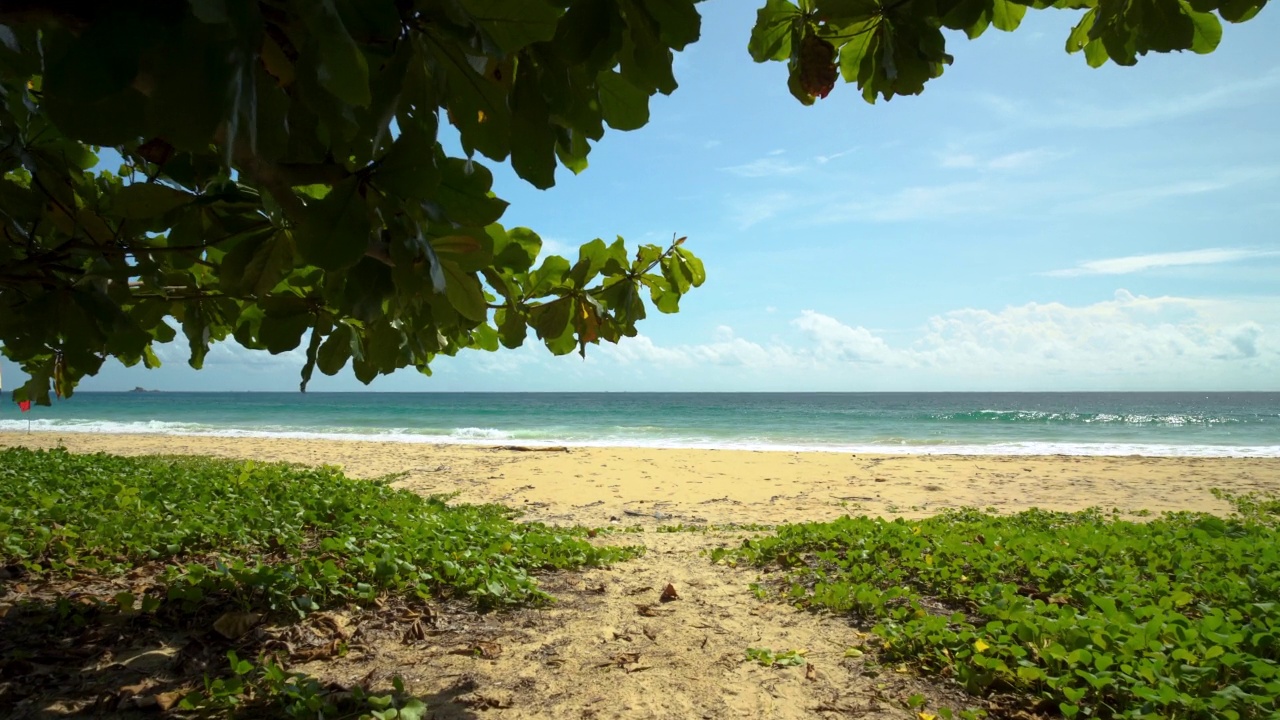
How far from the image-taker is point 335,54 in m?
0.71

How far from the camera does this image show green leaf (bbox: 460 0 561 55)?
88 centimetres

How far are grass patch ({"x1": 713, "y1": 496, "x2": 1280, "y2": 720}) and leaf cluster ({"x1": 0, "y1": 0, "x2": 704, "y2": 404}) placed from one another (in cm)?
185

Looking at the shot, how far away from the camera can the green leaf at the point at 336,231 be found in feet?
3.13

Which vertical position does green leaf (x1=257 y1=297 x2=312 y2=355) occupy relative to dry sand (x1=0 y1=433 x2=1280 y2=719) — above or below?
above

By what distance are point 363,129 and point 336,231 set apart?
0.17 m

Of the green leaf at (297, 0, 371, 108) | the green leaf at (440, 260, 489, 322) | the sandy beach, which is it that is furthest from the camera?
the sandy beach

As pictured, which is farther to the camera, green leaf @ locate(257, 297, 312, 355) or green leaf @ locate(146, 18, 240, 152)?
green leaf @ locate(257, 297, 312, 355)

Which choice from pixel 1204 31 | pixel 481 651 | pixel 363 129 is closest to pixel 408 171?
pixel 363 129

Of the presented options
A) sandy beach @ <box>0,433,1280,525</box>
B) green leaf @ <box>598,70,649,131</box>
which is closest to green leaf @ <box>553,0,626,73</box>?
green leaf @ <box>598,70,649,131</box>

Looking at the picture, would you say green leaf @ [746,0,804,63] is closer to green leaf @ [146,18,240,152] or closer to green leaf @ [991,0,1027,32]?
green leaf @ [991,0,1027,32]

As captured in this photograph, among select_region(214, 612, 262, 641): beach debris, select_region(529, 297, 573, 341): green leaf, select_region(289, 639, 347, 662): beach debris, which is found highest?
select_region(529, 297, 573, 341): green leaf

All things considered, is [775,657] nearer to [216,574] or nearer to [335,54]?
[216,574]

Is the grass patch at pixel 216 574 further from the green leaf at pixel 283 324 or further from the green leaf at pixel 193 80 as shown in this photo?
the green leaf at pixel 193 80

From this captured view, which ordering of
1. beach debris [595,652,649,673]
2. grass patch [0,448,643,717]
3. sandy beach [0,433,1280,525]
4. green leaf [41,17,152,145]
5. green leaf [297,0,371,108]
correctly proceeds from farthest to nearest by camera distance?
sandy beach [0,433,1280,525]
beach debris [595,652,649,673]
grass patch [0,448,643,717]
green leaf [297,0,371,108]
green leaf [41,17,152,145]
